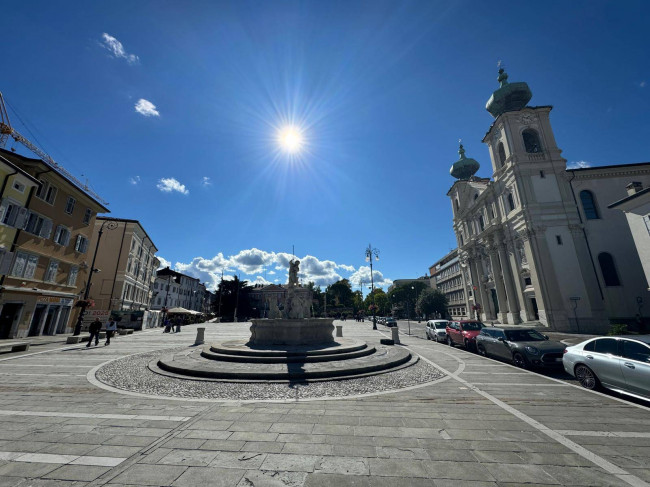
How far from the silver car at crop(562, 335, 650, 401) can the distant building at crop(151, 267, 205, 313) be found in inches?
2486

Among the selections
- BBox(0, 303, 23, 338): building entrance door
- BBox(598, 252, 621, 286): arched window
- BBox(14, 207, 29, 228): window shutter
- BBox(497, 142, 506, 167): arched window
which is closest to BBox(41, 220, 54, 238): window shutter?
BBox(14, 207, 29, 228): window shutter

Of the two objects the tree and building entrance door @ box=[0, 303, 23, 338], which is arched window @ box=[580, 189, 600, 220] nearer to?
the tree

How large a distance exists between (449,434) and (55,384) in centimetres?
1150

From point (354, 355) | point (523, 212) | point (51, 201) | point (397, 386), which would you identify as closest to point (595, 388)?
point (397, 386)

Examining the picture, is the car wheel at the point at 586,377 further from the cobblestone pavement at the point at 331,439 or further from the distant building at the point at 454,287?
the distant building at the point at 454,287

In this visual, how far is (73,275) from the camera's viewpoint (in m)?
24.9

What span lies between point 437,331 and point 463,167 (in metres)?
45.3

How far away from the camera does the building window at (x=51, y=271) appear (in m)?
21.9

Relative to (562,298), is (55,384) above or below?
below

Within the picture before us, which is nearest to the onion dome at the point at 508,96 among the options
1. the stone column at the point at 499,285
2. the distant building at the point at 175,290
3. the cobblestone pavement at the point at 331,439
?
the stone column at the point at 499,285

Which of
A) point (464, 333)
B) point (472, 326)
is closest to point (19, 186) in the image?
point (464, 333)

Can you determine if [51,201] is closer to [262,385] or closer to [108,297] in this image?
[108,297]

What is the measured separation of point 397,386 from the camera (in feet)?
27.4

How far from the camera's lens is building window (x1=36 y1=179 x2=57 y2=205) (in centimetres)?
2141
